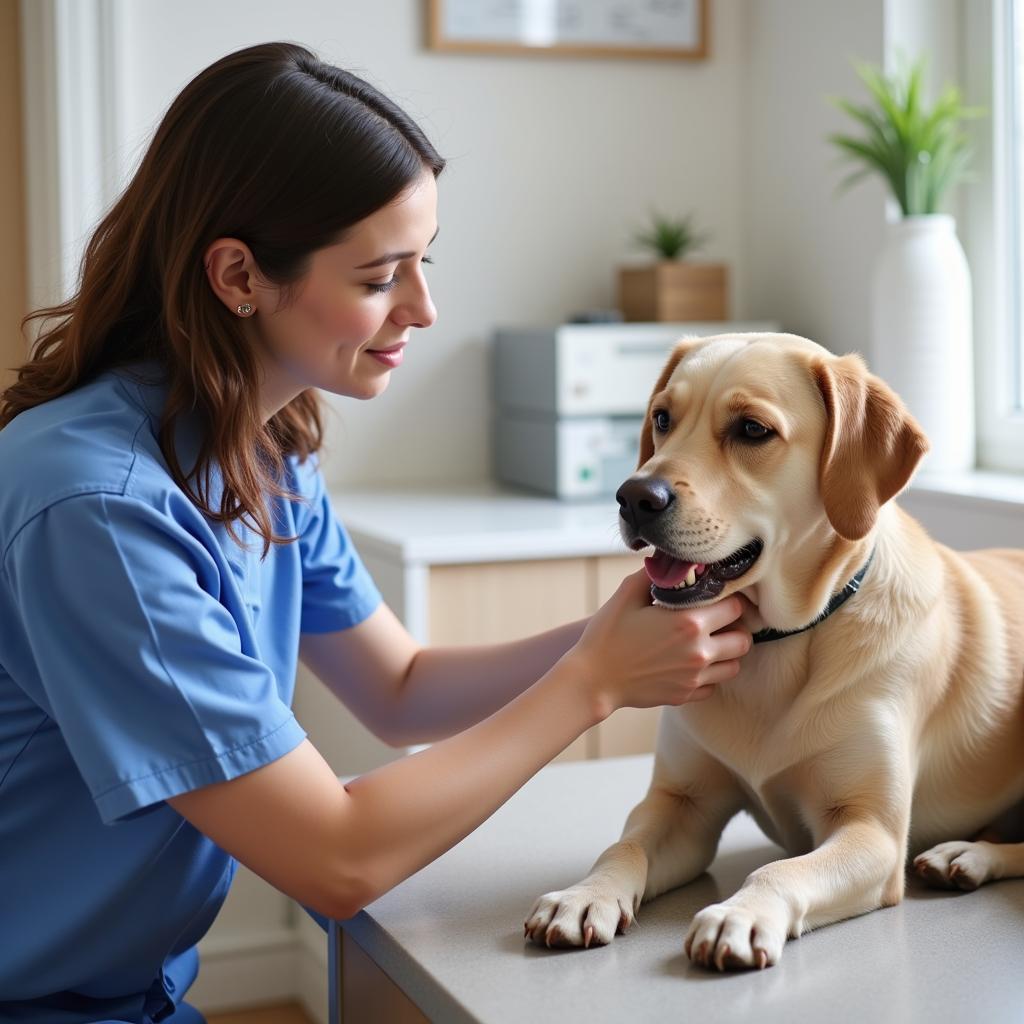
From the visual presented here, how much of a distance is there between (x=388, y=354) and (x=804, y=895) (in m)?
0.57

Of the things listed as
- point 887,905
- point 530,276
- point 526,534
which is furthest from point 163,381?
point 530,276

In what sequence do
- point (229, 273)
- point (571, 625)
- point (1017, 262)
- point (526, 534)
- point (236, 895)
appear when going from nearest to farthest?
point (229, 273), point (571, 625), point (526, 534), point (1017, 262), point (236, 895)

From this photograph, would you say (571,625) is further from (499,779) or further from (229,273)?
(229,273)

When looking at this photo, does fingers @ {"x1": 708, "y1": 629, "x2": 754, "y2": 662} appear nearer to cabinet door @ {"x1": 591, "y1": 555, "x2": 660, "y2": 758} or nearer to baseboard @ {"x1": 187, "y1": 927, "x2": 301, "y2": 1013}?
cabinet door @ {"x1": 591, "y1": 555, "x2": 660, "y2": 758}

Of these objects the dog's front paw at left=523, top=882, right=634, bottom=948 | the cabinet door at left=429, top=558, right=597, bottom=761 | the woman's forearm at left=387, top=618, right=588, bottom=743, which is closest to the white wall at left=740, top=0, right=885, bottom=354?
the cabinet door at left=429, top=558, right=597, bottom=761

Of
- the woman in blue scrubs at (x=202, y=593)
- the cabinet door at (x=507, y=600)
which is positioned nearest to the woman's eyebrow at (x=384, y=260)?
the woman in blue scrubs at (x=202, y=593)

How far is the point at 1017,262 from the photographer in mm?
2418

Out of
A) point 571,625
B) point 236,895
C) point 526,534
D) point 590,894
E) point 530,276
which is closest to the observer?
point 590,894

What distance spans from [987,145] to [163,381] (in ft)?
5.96

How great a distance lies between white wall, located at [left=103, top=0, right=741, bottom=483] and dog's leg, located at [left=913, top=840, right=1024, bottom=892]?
179 centimetres

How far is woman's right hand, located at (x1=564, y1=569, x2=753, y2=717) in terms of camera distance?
3.36 feet

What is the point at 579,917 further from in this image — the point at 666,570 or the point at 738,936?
the point at 666,570

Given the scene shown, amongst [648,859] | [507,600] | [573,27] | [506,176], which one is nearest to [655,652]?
[648,859]

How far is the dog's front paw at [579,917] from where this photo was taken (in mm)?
938
